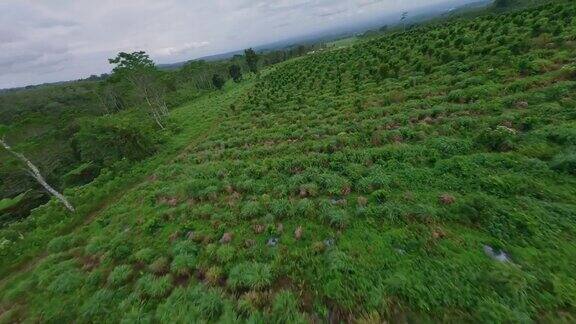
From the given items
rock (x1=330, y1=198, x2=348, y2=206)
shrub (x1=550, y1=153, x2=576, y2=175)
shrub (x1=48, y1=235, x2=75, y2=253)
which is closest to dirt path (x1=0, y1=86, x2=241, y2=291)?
shrub (x1=48, y1=235, x2=75, y2=253)

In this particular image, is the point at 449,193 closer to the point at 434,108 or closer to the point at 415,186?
the point at 415,186

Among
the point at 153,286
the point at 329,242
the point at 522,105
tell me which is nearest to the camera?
the point at 153,286

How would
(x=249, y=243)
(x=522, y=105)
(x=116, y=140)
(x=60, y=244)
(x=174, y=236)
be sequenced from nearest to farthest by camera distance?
(x=249, y=243) → (x=174, y=236) → (x=60, y=244) → (x=522, y=105) → (x=116, y=140)

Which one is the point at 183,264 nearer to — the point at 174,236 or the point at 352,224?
the point at 174,236

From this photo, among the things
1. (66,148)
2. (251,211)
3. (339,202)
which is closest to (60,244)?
(251,211)

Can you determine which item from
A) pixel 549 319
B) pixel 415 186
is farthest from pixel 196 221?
pixel 549 319

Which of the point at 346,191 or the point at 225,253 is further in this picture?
the point at 346,191

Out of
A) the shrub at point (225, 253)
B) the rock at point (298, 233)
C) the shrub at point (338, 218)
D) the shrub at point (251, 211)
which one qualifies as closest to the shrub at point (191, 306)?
the shrub at point (225, 253)
